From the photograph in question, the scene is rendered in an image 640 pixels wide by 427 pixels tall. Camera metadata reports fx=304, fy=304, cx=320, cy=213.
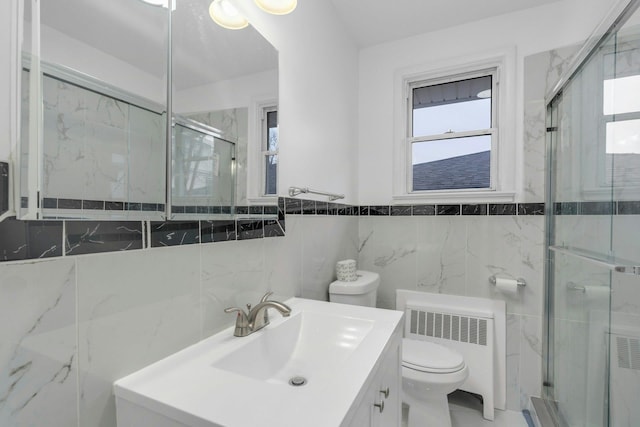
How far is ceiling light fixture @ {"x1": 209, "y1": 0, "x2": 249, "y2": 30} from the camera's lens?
39.9 inches

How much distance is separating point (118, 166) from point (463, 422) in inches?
86.1

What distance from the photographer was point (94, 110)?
666mm

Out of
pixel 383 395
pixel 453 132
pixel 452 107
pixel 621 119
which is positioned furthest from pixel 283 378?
pixel 452 107

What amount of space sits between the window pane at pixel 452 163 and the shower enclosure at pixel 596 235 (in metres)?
0.38

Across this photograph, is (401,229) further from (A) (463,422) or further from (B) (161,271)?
(B) (161,271)

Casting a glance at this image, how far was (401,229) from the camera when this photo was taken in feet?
7.28

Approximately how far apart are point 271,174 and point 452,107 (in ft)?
5.41

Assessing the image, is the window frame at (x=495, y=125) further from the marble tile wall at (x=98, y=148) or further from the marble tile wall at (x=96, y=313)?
the marble tile wall at (x=98, y=148)

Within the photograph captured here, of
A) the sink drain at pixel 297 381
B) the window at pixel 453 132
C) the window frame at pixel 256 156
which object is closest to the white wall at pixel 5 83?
the window frame at pixel 256 156

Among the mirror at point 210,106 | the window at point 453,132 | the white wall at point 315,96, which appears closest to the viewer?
the mirror at point 210,106

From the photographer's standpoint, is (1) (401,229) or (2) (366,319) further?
(1) (401,229)

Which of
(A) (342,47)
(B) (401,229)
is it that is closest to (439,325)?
(B) (401,229)

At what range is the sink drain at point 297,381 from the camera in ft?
3.16

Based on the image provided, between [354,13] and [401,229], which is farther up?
[354,13]
